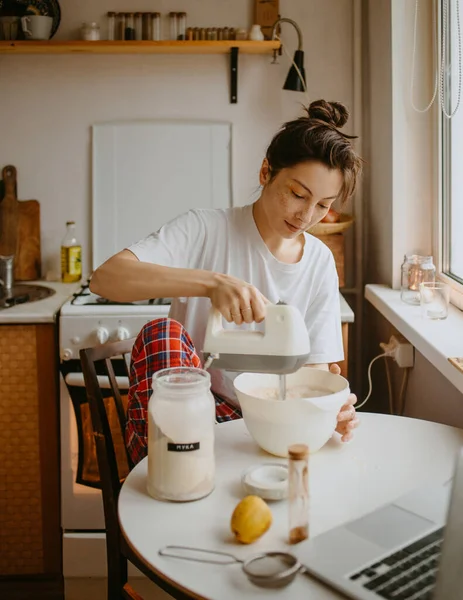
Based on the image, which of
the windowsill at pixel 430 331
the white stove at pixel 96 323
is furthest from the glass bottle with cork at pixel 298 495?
the white stove at pixel 96 323

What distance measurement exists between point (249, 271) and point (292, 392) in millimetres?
539

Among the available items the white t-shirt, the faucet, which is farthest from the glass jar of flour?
the faucet

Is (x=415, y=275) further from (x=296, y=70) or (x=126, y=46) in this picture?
(x=126, y=46)

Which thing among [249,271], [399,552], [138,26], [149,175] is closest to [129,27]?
[138,26]

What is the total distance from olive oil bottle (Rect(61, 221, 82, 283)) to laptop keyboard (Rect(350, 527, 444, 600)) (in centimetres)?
211

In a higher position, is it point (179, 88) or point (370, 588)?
point (179, 88)

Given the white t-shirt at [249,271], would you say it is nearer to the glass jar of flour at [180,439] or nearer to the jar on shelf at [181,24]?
the glass jar of flour at [180,439]

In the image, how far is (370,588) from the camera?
0.92m

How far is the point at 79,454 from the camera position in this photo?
2.40 meters

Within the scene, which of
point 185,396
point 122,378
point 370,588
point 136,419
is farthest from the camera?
point 122,378

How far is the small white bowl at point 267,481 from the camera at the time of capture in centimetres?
117

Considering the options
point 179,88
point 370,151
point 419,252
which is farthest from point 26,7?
point 419,252

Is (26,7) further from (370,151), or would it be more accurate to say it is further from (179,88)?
(370,151)

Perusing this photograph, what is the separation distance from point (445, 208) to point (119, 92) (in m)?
1.38
